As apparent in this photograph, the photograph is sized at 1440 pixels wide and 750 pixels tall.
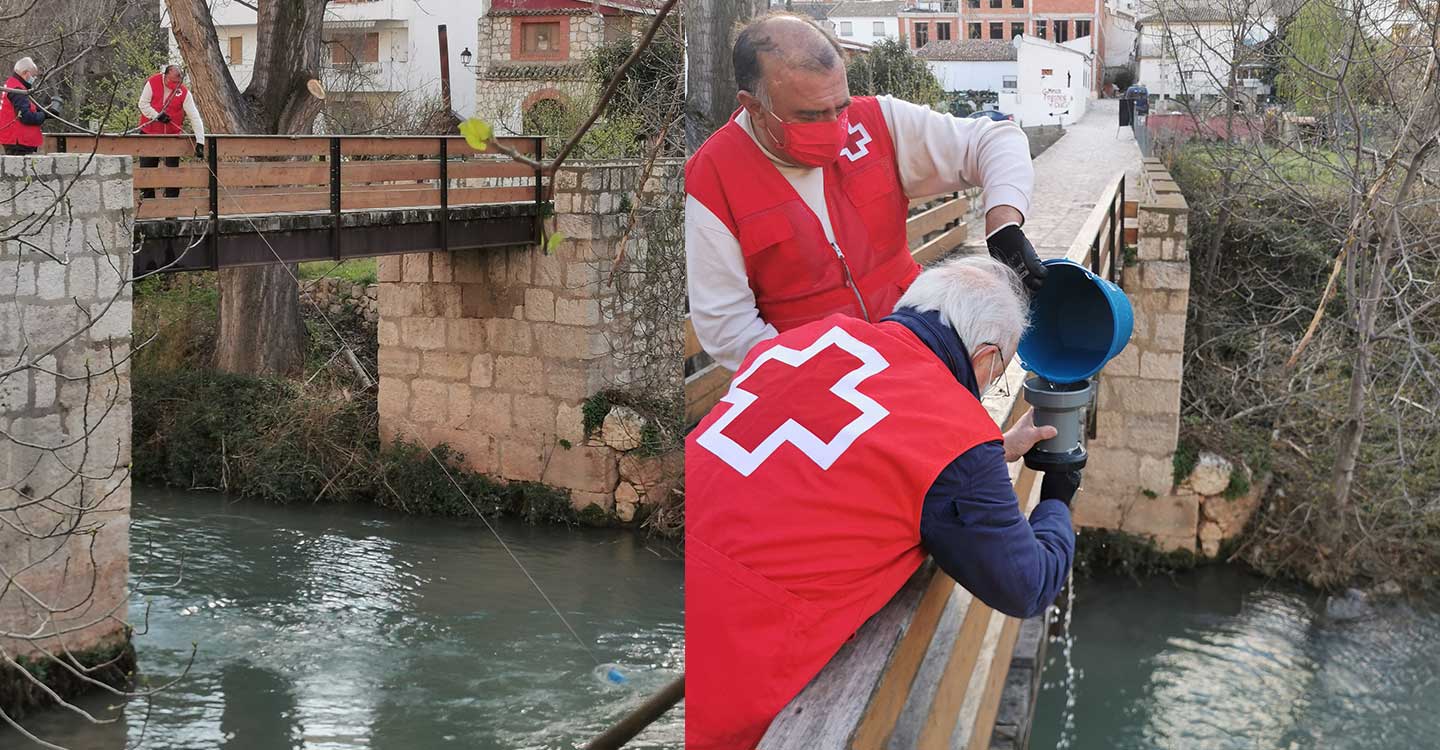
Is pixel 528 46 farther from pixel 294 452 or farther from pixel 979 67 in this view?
pixel 979 67

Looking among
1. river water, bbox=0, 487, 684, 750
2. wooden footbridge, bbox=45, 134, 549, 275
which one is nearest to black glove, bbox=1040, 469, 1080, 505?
river water, bbox=0, 487, 684, 750

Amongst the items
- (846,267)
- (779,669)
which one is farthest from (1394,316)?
(779,669)

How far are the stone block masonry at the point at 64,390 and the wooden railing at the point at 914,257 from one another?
3399 millimetres

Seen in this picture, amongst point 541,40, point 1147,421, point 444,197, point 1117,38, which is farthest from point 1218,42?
point 1117,38

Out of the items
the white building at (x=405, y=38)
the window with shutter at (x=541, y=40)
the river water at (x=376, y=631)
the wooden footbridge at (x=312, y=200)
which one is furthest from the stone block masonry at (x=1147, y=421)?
the white building at (x=405, y=38)

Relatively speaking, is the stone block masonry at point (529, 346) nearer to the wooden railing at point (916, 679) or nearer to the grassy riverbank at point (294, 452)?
the grassy riverbank at point (294, 452)

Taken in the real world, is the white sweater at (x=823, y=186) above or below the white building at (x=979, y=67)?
below

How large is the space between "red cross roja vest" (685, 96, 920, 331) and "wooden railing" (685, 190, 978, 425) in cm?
30

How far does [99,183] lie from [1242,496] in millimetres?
9662

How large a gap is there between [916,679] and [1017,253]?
0.92m

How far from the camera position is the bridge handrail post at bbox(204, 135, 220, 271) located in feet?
34.8

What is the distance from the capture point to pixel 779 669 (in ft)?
6.95

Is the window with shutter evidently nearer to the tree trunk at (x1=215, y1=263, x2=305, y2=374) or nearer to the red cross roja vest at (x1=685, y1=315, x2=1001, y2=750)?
the tree trunk at (x1=215, y1=263, x2=305, y2=374)

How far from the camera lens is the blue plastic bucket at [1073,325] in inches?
118
